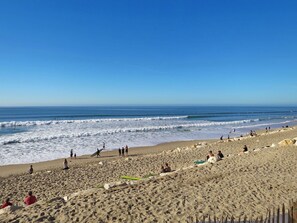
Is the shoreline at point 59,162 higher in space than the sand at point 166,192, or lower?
lower

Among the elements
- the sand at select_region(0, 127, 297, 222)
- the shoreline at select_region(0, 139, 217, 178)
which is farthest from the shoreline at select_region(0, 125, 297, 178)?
the sand at select_region(0, 127, 297, 222)

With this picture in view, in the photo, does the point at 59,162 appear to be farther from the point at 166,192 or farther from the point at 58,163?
the point at 166,192

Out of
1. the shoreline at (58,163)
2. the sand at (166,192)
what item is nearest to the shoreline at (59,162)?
the shoreline at (58,163)

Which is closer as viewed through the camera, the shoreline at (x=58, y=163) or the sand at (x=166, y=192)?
the sand at (x=166, y=192)

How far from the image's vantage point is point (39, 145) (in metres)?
29.3

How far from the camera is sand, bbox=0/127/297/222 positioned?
7814 mm

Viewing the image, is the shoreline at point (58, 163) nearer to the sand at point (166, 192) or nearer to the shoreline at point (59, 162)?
the shoreline at point (59, 162)

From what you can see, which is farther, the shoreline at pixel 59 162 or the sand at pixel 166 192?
the shoreline at pixel 59 162

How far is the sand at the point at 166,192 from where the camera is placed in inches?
308

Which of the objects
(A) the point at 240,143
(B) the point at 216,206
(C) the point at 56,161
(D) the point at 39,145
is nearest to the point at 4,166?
(C) the point at 56,161

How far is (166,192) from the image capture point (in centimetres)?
965

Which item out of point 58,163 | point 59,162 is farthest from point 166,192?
point 59,162

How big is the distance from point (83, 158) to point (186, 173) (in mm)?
13012

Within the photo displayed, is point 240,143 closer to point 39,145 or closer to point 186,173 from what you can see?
point 186,173
